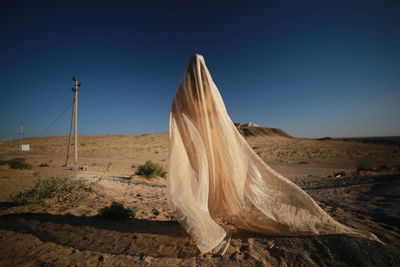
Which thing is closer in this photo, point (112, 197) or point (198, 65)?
point (198, 65)

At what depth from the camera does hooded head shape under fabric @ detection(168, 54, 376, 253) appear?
8.66ft

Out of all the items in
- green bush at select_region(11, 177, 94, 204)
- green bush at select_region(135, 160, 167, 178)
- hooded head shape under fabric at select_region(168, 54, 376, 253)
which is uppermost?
hooded head shape under fabric at select_region(168, 54, 376, 253)

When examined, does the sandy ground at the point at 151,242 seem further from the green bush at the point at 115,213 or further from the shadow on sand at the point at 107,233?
the green bush at the point at 115,213

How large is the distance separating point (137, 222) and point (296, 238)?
2.82 metres

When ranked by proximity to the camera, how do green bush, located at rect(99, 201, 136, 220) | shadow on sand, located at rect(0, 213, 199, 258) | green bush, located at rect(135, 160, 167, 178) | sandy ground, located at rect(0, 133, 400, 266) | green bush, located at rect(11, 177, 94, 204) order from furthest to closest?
green bush, located at rect(135, 160, 167, 178) < green bush, located at rect(11, 177, 94, 204) < green bush, located at rect(99, 201, 136, 220) < shadow on sand, located at rect(0, 213, 199, 258) < sandy ground, located at rect(0, 133, 400, 266)

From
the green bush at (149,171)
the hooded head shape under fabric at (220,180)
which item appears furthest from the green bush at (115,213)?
the green bush at (149,171)

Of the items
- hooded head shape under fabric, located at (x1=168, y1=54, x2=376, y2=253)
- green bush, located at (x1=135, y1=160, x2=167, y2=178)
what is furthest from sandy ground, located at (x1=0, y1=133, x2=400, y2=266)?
green bush, located at (x1=135, y1=160, x2=167, y2=178)

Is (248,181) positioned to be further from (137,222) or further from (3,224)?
(3,224)

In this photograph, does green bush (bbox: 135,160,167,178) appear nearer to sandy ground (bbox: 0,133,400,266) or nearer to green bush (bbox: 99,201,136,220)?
sandy ground (bbox: 0,133,400,266)

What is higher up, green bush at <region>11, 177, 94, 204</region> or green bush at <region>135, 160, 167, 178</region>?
green bush at <region>11, 177, 94, 204</region>

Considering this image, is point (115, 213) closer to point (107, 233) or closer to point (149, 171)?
point (107, 233)

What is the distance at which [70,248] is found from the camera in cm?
267

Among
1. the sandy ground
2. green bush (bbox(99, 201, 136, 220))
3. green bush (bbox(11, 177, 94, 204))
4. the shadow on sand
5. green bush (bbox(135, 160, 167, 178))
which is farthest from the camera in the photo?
green bush (bbox(135, 160, 167, 178))

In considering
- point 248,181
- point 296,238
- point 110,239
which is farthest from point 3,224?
point 296,238
